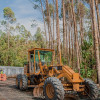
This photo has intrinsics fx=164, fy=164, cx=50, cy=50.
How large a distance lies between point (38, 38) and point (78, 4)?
34465 millimetres

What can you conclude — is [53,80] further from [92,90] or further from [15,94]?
[15,94]

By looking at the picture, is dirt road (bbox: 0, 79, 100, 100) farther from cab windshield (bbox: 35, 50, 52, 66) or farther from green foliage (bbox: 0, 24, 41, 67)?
green foliage (bbox: 0, 24, 41, 67)

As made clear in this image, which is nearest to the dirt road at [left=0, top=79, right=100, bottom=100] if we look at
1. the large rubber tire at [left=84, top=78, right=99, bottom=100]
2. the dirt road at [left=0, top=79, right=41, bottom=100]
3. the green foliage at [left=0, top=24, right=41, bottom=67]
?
the dirt road at [left=0, top=79, right=41, bottom=100]

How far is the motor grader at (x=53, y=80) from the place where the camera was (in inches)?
267

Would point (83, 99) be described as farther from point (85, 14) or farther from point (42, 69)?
point (85, 14)

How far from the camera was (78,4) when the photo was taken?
28.1m

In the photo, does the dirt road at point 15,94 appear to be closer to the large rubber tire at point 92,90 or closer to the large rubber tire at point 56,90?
the large rubber tire at point 56,90

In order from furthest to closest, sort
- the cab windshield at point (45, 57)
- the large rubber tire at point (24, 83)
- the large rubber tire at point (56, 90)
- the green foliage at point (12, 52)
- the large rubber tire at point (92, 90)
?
the green foliage at point (12, 52), the large rubber tire at point (24, 83), the cab windshield at point (45, 57), the large rubber tire at point (92, 90), the large rubber tire at point (56, 90)

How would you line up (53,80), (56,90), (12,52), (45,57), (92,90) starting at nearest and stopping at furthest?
(56,90), (53,80), (92,90), (45,57), (12,52)

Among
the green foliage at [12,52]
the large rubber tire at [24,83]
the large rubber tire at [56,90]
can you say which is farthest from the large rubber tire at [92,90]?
the green foliage at [12,52]

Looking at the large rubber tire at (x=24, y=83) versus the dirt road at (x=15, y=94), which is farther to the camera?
the large rubber tire at (x=24, y=83)

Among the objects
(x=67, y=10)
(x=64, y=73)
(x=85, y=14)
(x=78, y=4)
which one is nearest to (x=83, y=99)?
(x=64, y=73)

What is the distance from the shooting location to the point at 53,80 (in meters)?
6.73

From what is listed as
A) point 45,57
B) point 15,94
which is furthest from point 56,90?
point 45,57
